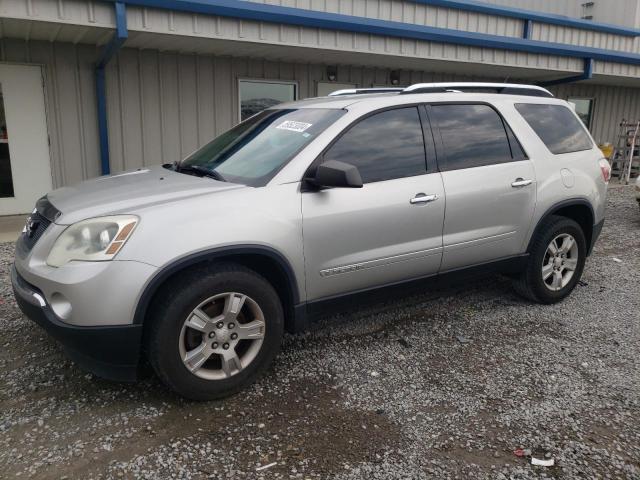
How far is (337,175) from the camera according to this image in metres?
3.10

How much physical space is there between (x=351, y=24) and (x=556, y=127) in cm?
419

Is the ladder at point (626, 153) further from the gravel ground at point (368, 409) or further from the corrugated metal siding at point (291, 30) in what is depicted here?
the gravel ground at point (368, 409)

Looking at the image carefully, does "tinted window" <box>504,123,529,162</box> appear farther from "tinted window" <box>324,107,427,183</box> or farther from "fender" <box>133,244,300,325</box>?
"fender" <box>133,244,300,325</box>

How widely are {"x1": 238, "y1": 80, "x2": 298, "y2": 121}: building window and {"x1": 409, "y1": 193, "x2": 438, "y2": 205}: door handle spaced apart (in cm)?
607

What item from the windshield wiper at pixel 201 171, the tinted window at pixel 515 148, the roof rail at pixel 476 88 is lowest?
the windshield wiper at pixel 201 171

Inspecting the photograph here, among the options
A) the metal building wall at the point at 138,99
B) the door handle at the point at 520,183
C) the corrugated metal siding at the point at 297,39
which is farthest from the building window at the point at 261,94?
the door handle at the point at 520,183

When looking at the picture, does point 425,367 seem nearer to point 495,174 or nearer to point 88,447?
point 495,174

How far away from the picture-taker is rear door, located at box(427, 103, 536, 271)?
390 centimetres

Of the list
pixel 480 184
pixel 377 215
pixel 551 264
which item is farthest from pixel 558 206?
pixel 377 215

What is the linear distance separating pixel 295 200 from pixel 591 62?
10323 millimetres

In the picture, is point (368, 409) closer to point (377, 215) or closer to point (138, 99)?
point (377, 215)

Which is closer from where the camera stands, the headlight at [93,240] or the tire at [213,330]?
the headlight at [93,240]

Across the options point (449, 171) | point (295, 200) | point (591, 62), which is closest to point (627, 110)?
point (591, 62)

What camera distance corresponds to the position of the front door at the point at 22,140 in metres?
7.52
